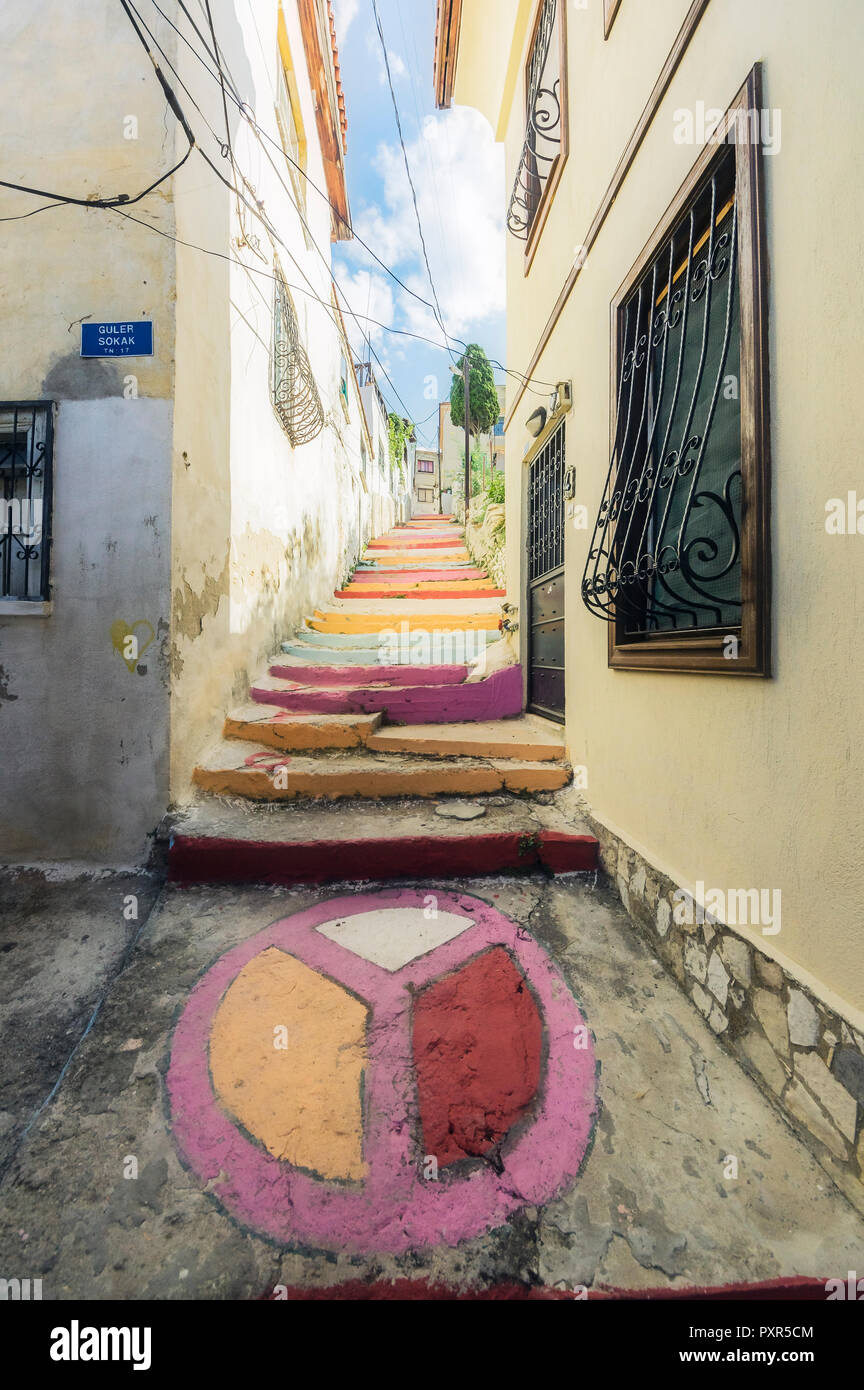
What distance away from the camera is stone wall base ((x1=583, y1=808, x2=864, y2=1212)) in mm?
1261

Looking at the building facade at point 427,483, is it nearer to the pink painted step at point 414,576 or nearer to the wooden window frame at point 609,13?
the pink painted step at point 414,576

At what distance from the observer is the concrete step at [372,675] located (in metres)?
4.54

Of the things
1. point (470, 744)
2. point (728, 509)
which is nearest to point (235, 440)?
point (470, 744)

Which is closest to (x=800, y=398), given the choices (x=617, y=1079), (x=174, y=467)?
(x=617, y=1079)

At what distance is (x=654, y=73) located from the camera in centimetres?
231

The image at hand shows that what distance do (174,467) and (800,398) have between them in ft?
9.57

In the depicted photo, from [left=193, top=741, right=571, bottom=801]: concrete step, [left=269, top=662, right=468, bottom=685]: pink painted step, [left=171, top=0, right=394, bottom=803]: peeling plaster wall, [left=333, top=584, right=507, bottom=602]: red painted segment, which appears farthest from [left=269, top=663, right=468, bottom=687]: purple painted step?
[left=333, top=584, right=507, bottom=602]: red painted segment

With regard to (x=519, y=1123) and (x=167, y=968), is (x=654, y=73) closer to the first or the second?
(x=519, y=1123)

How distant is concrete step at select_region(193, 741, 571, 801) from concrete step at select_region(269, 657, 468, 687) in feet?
4.30

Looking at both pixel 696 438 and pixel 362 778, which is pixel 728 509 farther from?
pixel 362 778

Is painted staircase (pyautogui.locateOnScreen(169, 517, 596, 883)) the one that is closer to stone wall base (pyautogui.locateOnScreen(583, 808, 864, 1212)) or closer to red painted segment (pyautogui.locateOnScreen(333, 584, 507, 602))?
stone wall base (pyautogui.locateOnScreen(583, 808, 864, 1212))

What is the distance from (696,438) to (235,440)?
10.4 feet

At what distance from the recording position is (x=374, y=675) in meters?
4.56

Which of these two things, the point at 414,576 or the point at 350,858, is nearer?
the point at 350,858
